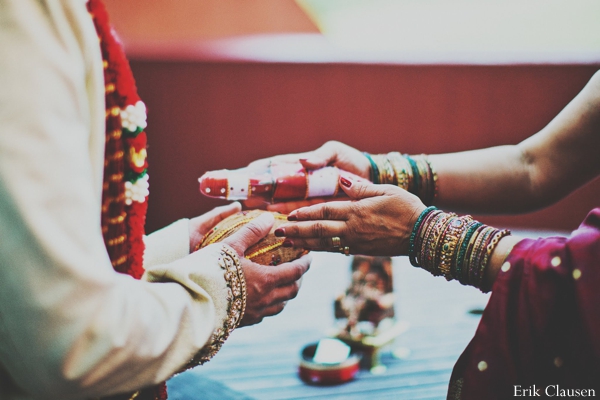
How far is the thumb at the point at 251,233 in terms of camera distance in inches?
44.6

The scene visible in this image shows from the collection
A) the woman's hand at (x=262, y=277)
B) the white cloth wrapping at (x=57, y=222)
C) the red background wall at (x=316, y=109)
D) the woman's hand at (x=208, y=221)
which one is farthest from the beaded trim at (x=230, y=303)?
the red background wall at (x=316, y=109)

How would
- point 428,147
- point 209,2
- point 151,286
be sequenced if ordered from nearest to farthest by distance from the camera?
point 151,286 < point 209,2 < point 428,147

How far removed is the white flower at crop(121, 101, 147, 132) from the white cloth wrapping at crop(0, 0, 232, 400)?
0.09 m

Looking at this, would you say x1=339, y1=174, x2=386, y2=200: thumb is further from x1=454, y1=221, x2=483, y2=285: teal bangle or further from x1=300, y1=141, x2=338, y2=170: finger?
x1=454, y1=221, x2=483, y2=285: teal bangle

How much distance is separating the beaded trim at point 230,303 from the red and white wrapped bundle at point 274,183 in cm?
30

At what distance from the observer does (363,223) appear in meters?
1.28

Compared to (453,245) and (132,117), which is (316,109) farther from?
(132,117)

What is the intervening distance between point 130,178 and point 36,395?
0.40 meters

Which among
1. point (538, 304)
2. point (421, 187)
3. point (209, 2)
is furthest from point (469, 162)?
point (209, 2)

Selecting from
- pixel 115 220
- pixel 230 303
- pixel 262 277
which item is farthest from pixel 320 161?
pixel 115 220

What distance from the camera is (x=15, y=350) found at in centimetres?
75

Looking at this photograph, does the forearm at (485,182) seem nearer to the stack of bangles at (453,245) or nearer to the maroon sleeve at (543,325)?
the stack of bangles at (453,245)

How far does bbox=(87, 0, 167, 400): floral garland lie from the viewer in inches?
34.8

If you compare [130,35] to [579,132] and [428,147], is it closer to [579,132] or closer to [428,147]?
[428,147]
